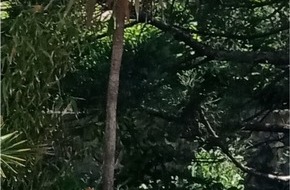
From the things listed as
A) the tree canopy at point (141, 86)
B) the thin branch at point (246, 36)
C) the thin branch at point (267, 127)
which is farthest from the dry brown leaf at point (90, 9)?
the thin branch at point (267, 127)

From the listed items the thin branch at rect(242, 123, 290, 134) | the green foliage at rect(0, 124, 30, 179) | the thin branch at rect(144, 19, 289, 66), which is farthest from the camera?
the thin branch at rect(242, 123, 290, 134)

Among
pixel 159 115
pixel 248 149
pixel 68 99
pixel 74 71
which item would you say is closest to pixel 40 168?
pixel 68 99

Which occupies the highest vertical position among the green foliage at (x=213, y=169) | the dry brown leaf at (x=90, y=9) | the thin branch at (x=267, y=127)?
the dry brown leaf at (x=90, y=9)

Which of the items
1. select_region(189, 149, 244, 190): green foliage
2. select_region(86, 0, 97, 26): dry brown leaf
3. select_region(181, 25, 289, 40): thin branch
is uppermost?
select_region(181, 25, 289, 40): thin branch

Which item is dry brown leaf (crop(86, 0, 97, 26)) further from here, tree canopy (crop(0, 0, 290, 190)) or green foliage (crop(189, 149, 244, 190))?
green foliage (crop(189, 149, 244, 190))

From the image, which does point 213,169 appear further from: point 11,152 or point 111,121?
point 11,152

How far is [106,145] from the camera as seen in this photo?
2.56 m

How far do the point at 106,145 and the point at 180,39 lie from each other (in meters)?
1.43

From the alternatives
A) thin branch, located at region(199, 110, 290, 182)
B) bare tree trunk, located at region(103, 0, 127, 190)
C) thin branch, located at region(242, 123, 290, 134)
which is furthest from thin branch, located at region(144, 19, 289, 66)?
bare tree trunk, located at region(103, 0, 127, 190)

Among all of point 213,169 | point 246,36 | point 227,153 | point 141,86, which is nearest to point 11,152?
point 141,86

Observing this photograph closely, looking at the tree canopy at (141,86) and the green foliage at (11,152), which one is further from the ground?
the tree canopy at (141,86)

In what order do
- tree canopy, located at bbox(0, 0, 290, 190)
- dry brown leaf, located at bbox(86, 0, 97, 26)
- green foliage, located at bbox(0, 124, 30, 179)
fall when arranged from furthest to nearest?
tree canopy, located at bbox(0, 0, 290, 190) < dry brown leaf, located at bbox(86, 0, 97, 26) < green foliage, located at bbox(0, 124, 30, 179)

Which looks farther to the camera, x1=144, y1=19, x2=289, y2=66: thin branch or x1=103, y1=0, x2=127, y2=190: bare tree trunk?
x1=144, y1=19, x2=289, y2=66: thin branch

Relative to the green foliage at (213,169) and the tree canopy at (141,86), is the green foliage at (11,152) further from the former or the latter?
the green foliage at (213,169)
